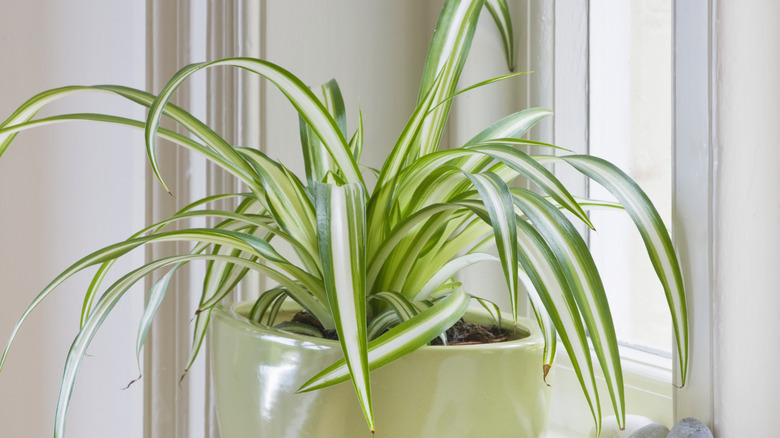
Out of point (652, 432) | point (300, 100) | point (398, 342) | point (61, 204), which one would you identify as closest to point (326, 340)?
point (398, 342)

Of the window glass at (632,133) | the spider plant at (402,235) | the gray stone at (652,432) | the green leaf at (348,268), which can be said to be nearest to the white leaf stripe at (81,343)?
the spider plant at (402,235)

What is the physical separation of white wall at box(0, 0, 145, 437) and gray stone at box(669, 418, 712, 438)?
0.79 metres

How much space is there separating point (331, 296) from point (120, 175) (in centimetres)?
76

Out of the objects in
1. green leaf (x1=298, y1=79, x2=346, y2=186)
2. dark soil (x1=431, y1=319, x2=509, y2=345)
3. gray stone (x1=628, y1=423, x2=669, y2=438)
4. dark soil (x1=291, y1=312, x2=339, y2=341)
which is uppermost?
green leaf (x1=298, y1=79, x2=346, y2=186)

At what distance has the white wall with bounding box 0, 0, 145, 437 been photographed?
101 cm

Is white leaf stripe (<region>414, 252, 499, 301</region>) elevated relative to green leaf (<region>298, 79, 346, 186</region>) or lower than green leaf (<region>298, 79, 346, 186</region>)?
lower

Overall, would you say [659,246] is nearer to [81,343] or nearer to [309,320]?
[309,320]

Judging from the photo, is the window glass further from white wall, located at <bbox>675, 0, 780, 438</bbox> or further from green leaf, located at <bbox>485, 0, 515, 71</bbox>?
white wall, located at <bbox>675, 0, 780, 438</bbox>

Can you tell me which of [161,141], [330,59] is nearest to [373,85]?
[330,59]

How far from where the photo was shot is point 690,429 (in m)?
0.45

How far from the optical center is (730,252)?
45cm

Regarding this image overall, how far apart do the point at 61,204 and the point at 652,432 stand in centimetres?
91

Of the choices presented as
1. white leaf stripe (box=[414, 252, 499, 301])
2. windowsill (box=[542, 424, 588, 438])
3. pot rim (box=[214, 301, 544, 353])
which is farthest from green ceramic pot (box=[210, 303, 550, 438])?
windowsill (box=[542, 424, 588, 438])

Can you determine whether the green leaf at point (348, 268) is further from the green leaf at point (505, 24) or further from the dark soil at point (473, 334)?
the green leaf at point (505, 24)
